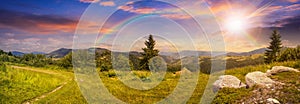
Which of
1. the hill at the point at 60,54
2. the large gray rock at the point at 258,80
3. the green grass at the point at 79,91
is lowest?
the green grass at the point at 79,91

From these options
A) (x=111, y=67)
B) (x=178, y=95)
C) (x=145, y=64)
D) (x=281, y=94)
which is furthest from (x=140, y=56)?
(x=281, y=94)

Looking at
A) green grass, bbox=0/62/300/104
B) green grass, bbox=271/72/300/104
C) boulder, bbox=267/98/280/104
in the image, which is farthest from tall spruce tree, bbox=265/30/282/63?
boulder, bbox=267/98/280/104

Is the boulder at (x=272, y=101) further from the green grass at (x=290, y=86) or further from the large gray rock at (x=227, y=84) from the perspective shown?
the large gray rock at (x=227, y=84)

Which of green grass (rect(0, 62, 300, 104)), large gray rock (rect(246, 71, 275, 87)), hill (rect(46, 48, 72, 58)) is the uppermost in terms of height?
hill (rect(46, 48, 72, 58))

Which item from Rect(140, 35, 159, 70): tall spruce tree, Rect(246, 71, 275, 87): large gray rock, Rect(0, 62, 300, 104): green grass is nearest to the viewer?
Rect(0, 62, 300, 104): green grass

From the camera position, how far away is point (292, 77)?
50.6ft

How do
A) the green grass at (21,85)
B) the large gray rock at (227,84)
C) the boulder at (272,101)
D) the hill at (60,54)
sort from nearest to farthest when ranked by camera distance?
the boulder at (272,101) < the green grass at (21,85) < the large gray rock at (227,84) < the hill at (60,54)

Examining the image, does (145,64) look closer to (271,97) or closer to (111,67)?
(111,67)

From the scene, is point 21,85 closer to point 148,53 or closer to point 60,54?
point 148,53

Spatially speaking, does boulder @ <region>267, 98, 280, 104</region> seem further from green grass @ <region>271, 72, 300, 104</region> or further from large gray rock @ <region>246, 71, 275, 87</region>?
large gray rock @ <region>246, 71, 275, 87</region>

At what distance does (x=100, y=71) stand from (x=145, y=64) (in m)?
6.68

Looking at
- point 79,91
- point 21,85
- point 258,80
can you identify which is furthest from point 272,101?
point 21,85

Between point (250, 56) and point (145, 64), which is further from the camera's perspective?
point (145, 64)

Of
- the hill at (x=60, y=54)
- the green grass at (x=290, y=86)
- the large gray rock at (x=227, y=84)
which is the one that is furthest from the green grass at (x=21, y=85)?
the hill at (x=60, y=54)
